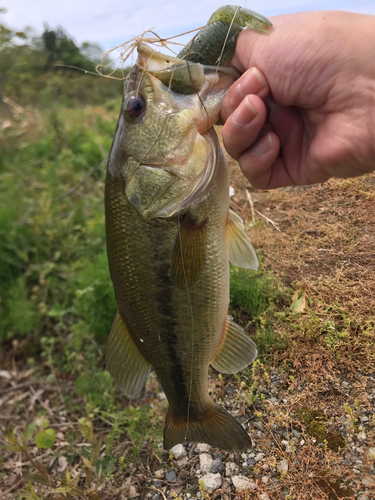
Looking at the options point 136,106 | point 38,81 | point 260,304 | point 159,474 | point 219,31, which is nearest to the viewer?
point 219,31

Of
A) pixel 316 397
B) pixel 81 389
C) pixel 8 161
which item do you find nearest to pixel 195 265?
pixel 316 397

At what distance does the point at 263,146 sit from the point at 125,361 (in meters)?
1.37

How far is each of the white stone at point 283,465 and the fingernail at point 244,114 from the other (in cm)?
168

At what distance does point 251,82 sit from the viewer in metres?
1.55

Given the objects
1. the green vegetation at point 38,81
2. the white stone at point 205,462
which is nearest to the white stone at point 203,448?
the white stone at point 205,462

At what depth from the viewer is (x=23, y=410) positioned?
3.55 metres

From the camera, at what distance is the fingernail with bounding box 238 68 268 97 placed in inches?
60.8

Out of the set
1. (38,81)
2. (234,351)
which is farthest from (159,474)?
(38,81)

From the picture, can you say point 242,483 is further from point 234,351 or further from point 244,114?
point 244,114

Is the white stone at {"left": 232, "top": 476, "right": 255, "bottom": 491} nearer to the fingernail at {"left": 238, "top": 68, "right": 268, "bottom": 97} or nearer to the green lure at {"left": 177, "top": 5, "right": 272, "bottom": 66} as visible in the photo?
the fingernail at {"left": 238, "top": 68, "right": 268, "bottom": 97}

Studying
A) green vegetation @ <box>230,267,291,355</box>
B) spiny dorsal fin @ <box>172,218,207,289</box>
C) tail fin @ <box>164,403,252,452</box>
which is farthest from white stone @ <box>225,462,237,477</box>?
spiny dorsal fin @ <box>172,218,207,289</box>

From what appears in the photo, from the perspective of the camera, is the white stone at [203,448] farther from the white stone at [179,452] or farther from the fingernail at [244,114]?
the fingernail at [244,114]

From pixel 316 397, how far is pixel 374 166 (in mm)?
1185

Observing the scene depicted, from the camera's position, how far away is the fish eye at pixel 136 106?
5.16 ft
